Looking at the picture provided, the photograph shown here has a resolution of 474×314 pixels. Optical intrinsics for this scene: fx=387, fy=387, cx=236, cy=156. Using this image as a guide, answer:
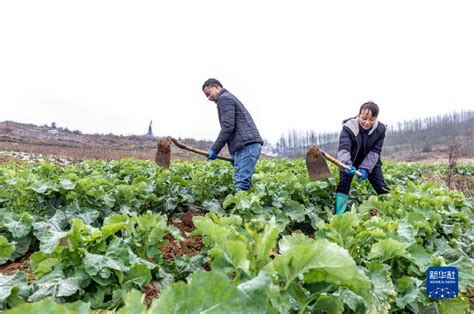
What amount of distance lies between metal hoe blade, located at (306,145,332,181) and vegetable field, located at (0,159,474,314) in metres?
0.31

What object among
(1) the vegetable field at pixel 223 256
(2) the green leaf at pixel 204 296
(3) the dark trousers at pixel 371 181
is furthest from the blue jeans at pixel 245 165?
(2) the green leaf at pixel 204 296

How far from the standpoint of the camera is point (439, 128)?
7681 centimetres

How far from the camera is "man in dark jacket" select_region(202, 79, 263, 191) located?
5.30 m

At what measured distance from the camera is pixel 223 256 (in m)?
1.62

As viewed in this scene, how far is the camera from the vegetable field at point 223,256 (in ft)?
4.22

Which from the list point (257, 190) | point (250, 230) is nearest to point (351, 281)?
point (250, 230)

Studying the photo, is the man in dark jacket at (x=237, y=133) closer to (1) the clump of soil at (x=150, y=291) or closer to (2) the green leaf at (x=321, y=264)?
(1) the clump of soil at (x=150, y=291)

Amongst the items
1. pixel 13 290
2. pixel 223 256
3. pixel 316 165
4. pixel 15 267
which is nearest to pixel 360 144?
pixel 316 165

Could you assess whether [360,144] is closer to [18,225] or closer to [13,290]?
[18,225]

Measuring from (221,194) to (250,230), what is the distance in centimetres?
430

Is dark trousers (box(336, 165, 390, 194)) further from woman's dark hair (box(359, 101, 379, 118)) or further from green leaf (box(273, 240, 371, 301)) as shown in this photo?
green leaf (box(273, 240, 371, 301))

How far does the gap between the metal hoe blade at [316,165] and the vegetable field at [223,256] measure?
12.4 inches

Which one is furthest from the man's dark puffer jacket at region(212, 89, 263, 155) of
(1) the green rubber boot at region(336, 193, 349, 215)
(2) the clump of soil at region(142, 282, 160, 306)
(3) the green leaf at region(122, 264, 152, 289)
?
(3) the green leaf at region(122, 264, 152, 289)

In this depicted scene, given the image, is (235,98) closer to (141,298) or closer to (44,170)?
(44,170)
